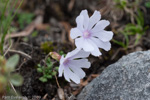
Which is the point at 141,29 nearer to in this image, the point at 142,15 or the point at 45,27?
the point at 142,15

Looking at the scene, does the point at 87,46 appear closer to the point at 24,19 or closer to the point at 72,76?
the point at 72,76

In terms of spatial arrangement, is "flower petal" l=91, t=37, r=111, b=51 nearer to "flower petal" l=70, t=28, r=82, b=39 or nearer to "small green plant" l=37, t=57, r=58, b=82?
"flower petal" l=70, t=28, r=82, b=39

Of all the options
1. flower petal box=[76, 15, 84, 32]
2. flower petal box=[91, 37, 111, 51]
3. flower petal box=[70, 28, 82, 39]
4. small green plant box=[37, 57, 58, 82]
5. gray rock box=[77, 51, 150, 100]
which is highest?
flower petal box=[76, 15, 84, 32]

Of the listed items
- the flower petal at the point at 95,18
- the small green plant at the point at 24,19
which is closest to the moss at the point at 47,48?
the flower petal at the point at 95,18

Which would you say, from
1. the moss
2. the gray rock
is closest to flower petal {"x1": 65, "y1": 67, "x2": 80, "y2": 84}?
the gray rock

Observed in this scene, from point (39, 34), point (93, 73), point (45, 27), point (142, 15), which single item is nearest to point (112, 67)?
point (93, 73)

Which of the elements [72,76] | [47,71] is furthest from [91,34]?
[47,71]
